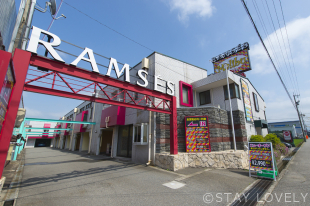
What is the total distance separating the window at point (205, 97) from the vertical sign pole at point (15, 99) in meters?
14.3

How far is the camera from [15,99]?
15.7ft

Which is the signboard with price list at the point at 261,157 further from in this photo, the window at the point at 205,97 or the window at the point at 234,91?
the window at the point at 205,97

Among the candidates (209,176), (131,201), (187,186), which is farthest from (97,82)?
(209,176)

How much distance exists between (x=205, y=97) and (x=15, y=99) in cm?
1474

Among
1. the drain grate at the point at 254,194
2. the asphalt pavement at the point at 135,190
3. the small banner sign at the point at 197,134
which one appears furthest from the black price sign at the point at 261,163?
the small banner sign at the point at 197,134

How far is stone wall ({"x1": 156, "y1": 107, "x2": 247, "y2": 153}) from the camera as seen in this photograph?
36.2 ft

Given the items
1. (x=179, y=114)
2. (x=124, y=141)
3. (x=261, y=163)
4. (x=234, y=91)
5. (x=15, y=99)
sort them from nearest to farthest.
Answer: (x=15, y=99) < (x=261, y=163) < (x=179, y=114) < (x=234, y=91) < (x=124, y=141)

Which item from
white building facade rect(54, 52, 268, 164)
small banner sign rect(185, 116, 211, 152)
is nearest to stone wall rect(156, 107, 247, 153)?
white building facade rect(54, 52, 268, 164)

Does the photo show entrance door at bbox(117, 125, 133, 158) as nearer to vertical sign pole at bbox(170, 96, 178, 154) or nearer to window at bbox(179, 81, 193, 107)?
vertical sign pole at bbox(170, 96, 178, 154)

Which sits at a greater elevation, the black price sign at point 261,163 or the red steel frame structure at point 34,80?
the red steel frame structure at point 34,80

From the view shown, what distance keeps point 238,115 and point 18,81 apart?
48.0ft

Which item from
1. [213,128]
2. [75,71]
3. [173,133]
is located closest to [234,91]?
[213,128]

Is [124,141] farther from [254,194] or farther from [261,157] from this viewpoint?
[254,194]

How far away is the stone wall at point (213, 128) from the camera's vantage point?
1102 centimetres
